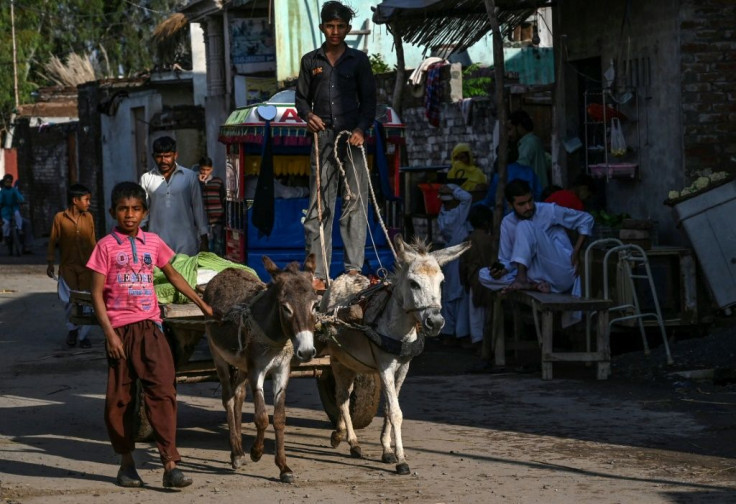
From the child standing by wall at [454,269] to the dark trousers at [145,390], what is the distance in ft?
20.8

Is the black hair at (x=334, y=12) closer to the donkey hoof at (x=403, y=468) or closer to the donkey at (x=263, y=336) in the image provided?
the donkey at (x=263, y=336)

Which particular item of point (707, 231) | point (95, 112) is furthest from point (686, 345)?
point (95, 112)

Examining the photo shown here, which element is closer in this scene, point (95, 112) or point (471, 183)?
point (471, 183)

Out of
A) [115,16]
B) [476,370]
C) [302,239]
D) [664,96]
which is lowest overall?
[476,370]

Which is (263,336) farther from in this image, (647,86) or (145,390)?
(647,86)

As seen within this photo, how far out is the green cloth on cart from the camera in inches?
332

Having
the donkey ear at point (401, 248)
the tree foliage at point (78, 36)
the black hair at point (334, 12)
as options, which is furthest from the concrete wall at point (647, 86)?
the tree foliage at point (78, 36)

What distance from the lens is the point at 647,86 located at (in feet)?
41.3

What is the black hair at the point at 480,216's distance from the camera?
1250 cm

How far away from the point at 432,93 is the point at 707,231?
7.01m

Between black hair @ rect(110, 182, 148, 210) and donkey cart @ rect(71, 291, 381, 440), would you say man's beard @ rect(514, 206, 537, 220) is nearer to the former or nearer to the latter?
donkey cart @ rect(71, 291, 381, 440)

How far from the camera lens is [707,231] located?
11.3 metres

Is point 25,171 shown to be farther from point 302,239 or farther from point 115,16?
point 302,239

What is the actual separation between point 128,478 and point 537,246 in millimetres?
5249
